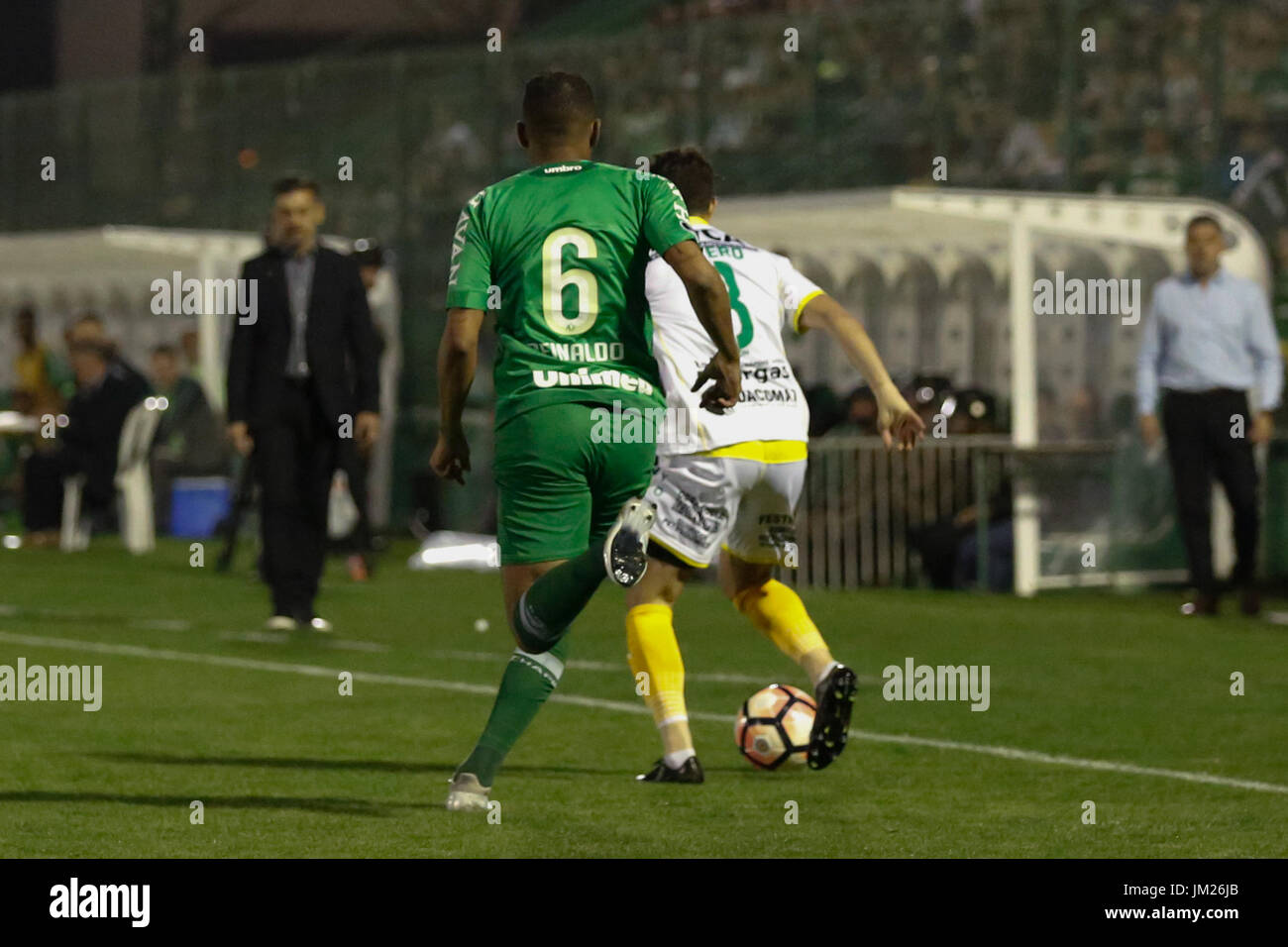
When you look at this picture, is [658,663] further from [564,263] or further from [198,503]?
[198,503]

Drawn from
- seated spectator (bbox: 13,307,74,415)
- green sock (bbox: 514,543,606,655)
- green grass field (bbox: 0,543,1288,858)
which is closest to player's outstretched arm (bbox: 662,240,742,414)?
green sock (bbox: 514,543,606,655)

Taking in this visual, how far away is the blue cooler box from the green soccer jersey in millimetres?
16590

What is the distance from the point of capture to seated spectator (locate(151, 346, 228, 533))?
23.0 m

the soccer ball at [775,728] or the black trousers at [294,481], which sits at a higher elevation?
the black trousers at [294,481]

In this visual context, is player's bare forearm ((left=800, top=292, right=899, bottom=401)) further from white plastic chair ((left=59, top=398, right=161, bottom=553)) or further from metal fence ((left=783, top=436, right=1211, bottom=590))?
white plastic chair ((left=59, top=398, right=161, bottom=553))

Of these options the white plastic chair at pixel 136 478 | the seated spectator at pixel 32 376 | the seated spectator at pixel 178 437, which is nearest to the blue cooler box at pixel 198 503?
the seated spectator at pixel 178 437

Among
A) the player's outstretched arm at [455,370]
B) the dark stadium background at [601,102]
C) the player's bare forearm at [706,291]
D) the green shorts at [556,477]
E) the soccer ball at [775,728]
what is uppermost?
the dark stadium background at [601,102]

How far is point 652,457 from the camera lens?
7.23 m

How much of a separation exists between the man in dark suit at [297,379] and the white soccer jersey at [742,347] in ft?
14.6

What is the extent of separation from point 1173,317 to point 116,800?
361 inches

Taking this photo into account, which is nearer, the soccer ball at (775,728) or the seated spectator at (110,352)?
the soccer ball at (775,728)

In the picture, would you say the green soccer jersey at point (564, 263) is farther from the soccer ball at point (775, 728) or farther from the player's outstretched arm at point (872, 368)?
the soccer ball at point (775, 728)

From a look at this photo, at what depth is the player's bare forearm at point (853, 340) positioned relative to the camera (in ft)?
26.4
